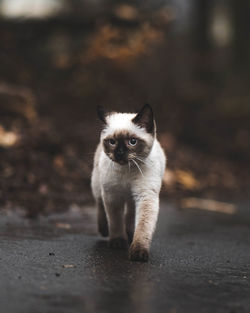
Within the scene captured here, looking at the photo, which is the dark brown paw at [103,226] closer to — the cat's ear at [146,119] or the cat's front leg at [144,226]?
the cat's front leg at [144,226]

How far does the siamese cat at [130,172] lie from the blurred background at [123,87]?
386 cm

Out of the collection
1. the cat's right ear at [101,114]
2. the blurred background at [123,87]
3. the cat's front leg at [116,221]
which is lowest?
the cat's front leg at [116,221]

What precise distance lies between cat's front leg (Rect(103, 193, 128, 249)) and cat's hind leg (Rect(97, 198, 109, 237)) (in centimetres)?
59

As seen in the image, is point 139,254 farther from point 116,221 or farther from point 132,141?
point 132,141

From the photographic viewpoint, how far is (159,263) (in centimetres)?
478

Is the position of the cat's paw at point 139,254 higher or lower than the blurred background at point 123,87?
lower

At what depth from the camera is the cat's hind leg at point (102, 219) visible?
19.7ft

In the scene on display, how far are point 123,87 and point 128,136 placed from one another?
1058 centimetres

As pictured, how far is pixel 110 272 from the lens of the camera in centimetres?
421

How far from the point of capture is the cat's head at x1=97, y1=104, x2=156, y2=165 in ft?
16.3

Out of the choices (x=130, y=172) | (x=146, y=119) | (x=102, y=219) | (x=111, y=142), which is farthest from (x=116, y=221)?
(x=146, y=119)

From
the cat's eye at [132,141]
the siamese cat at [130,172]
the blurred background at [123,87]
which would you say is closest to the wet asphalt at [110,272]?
the siamese cat at [130,172]

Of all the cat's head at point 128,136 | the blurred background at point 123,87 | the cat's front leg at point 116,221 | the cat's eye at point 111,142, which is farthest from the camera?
the blurred background at point 123,87

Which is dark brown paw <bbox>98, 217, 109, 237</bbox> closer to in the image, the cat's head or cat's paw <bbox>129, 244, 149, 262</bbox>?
the cat's head
